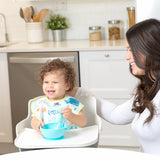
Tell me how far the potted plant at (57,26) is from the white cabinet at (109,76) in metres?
0.60

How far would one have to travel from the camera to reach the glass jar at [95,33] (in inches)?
143

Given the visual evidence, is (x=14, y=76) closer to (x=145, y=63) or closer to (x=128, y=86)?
(x=128, y=86)

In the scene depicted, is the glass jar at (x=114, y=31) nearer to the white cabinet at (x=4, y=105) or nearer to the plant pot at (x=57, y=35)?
the plant pot at (x=57, y=35)

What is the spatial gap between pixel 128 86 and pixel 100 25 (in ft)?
2.79

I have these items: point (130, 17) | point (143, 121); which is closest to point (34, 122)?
point (143, 121)

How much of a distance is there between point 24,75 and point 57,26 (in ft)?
2.06

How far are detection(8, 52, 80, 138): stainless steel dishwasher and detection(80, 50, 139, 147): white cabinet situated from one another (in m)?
0.08

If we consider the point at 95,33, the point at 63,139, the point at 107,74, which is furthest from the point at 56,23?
the point at 63,139

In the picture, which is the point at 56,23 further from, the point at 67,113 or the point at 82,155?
the point at 82,155

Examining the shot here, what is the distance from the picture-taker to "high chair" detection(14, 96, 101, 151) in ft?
5.58

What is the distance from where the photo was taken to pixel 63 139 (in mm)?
1751

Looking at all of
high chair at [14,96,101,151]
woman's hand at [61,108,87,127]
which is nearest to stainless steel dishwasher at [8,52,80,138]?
high chair at [14,96,101,151]

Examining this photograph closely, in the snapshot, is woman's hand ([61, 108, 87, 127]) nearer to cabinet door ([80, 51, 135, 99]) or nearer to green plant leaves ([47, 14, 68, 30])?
cabinet door ([80, 51, 135, 99])

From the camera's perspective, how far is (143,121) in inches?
67.8
